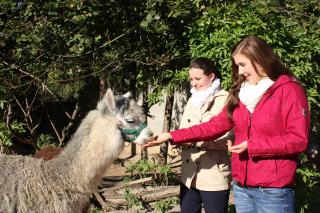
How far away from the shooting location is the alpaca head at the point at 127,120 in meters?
4.11

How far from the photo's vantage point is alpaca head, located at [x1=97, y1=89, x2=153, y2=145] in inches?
162

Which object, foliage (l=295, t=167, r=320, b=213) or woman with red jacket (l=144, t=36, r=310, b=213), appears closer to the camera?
woman with red jacket (l=144, t=36, r=310, b=213)

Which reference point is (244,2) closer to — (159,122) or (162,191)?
(162,191)

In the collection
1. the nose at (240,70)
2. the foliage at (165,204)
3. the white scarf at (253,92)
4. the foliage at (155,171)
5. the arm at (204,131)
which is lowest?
the foliage at (165,204)

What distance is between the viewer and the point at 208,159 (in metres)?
4.02

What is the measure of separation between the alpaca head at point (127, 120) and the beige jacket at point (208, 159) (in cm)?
38

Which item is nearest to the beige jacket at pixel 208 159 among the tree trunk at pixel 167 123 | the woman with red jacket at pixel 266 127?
the woman with red jacket at pixel 266 127

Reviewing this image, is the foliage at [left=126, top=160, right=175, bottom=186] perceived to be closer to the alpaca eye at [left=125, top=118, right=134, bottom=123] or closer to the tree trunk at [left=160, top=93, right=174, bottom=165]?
the tree trunk at [left=160, top=93, right=174, bottom=165]

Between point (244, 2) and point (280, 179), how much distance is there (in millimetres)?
3210

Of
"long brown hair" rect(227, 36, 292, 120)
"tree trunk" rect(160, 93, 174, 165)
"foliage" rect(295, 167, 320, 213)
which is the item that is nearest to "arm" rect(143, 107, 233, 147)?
"long brown hair" rect(227, 36, 292, 120)

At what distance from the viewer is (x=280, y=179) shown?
3076mm

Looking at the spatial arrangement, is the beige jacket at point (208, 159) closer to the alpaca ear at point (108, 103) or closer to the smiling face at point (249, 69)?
the alpaca ear at point (108, 103)

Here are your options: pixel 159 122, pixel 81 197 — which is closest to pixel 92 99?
pixel 159 122

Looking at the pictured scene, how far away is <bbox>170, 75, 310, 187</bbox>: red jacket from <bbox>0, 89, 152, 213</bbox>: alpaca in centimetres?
111
